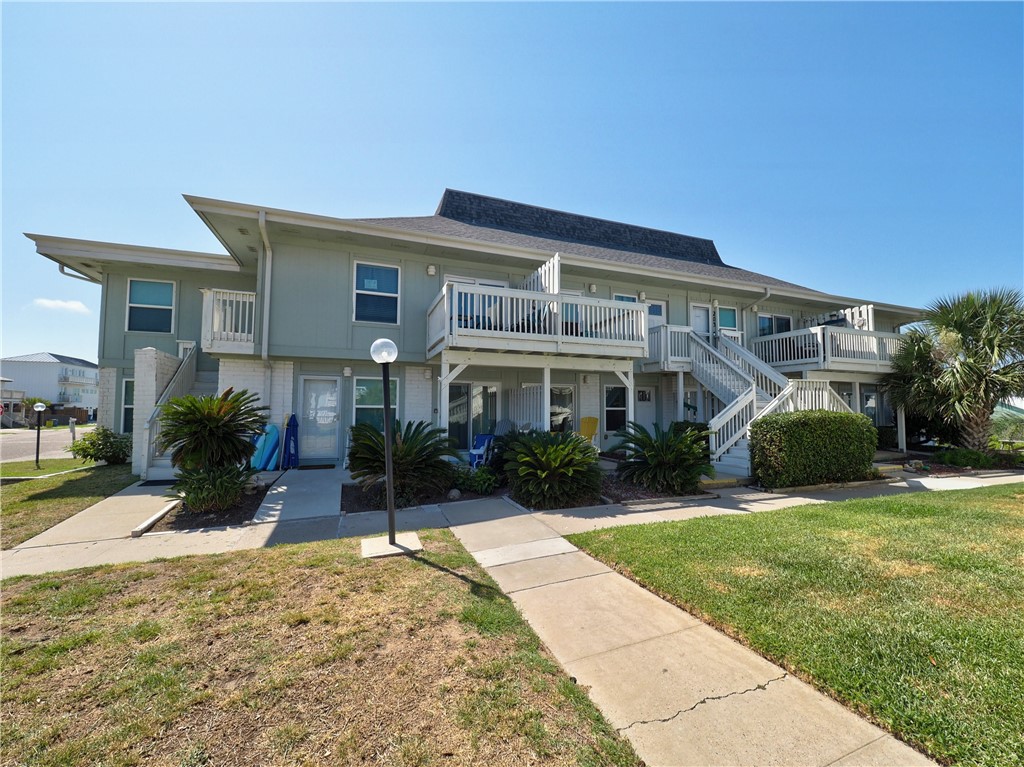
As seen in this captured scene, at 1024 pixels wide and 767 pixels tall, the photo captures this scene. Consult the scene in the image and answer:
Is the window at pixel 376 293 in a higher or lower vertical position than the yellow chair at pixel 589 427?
higher

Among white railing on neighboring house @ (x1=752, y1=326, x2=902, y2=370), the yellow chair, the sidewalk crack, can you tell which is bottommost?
the sidewalk crack

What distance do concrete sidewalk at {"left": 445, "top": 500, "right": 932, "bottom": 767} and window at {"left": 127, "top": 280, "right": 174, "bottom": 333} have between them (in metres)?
11.9

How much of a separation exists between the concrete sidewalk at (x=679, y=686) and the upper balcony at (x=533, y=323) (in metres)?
4.92

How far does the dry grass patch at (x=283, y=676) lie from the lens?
1.86m

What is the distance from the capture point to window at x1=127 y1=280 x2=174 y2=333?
10.6m

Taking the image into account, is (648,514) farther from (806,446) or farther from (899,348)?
(899,348)

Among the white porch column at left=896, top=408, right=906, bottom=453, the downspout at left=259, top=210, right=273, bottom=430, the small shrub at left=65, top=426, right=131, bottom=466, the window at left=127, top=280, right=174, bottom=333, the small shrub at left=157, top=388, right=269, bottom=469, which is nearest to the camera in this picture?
the small shrub at left=157, top=388, right=269, bottom=469

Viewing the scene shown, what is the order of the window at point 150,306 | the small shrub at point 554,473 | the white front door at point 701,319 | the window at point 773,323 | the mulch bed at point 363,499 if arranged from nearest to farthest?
the mulch bed at point 363,499, the small shrub at point 554,473, the window at point 150,306, the white front door at point 701,319, the window at point 773,323

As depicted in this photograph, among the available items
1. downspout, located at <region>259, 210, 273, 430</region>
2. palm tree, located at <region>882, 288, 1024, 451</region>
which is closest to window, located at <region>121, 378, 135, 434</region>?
downspout, located at <region>259, 210, 273, 430</region>

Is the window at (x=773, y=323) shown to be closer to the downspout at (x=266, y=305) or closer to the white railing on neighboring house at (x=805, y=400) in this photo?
the white railing on neighboring house at (x=805, y=400)

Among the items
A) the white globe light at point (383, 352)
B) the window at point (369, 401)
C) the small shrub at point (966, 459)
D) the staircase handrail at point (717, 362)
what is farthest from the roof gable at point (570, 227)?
the small shrub at point (966, 459)

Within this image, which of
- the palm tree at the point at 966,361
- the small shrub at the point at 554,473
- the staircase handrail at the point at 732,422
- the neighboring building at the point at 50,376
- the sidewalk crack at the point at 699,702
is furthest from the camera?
the neighboring building at the point at 50,376

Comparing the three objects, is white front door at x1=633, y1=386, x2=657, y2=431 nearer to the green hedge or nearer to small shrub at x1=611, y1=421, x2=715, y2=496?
Answer: the green hedge

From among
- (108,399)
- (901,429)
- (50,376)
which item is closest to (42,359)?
(50,376)
